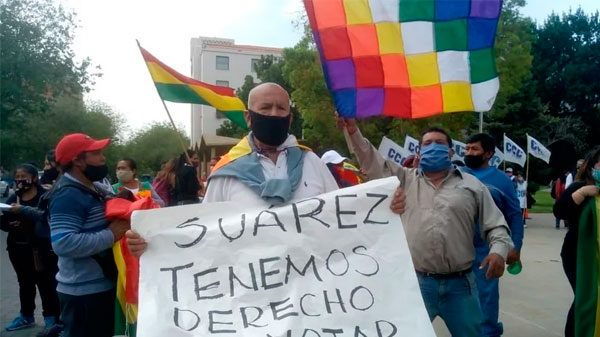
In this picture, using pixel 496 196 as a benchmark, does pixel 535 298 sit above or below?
below

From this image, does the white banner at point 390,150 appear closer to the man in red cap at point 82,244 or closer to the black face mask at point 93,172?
the black face mask at point 93,172

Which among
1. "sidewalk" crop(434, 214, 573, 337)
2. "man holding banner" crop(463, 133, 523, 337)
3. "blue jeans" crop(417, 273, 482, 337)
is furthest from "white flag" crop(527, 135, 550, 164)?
"blue jeans" crop(417, 273, 482, 337)

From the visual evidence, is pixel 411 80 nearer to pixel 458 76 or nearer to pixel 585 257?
pixel 458 76

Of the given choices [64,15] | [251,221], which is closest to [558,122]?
[64,15]

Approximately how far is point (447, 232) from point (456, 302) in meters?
0.41

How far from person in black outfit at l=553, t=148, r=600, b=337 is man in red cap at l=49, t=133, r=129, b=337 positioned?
300cm

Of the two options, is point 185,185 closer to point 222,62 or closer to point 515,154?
point 515,154

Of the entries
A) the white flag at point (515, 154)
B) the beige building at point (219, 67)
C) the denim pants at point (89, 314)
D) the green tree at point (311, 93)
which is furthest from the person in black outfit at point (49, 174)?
the beige building at point (219, 67)

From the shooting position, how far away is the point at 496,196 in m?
4.87

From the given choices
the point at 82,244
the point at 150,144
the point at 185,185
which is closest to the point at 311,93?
the point at 185,185

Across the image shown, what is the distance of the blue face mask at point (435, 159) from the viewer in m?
3.64

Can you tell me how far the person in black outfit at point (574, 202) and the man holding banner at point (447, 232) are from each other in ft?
3.10

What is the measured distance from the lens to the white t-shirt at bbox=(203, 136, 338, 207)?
274 centimetres

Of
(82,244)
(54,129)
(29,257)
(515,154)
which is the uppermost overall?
(82,244)
